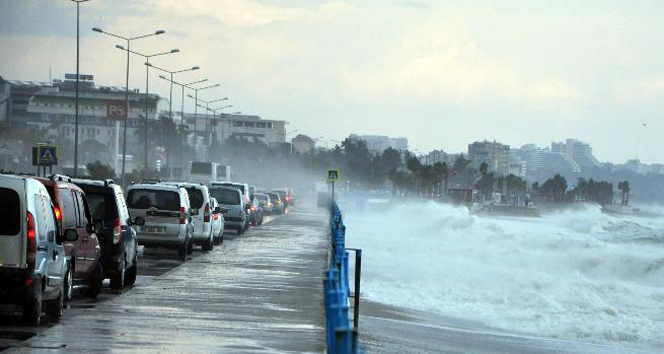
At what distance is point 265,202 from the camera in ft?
277

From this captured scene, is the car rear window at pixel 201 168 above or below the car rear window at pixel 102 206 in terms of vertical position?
above

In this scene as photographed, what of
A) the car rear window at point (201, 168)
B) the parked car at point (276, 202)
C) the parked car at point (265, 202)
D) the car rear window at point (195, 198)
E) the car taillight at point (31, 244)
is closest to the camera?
the car taillight at point (31, 244)

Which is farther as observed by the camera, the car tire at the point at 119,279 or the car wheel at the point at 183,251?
the car wheel at the point at 183,251

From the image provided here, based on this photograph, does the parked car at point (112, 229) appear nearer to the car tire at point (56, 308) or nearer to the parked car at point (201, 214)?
the car tire at point (56, 308)

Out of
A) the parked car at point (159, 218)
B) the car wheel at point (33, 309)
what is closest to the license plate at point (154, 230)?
the parked car at point (159, 218)

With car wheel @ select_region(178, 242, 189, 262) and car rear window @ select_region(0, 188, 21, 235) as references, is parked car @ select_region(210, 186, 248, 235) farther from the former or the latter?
car rear window @ select_region(0, 188, 21, 235)

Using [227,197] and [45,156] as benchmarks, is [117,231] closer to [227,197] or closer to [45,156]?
[45,156]

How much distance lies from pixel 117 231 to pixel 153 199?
1089 cm

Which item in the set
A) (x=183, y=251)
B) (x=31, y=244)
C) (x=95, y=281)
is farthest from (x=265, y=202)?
(x=31, y=244)

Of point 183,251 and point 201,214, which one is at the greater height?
point 201,214

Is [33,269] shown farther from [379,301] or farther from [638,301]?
[638,301]

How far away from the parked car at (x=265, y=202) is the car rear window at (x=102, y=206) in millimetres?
57489

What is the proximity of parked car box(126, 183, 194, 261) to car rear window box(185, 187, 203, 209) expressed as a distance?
419cm

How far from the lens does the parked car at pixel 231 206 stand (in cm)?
5038
